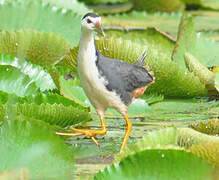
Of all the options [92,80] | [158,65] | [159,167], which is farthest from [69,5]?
[159,167]

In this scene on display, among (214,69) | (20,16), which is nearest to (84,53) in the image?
(214,69)

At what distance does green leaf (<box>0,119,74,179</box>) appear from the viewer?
5.02 feet

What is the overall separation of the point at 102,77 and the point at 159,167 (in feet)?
2.07

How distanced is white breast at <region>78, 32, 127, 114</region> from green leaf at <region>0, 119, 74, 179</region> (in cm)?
47

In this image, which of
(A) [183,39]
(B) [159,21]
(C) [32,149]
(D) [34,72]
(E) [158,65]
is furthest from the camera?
(B) [159,21]

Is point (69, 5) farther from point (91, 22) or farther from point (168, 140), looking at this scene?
point (168, 140)

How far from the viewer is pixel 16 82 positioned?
2.21 m

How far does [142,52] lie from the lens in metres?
2.50

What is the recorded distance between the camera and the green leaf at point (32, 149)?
1.53m

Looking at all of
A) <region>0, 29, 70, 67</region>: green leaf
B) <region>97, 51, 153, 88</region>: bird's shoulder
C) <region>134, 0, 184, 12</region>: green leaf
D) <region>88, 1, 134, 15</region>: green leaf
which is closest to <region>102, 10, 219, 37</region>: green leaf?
<region>134, 0, 184, 12</region>: green leaf

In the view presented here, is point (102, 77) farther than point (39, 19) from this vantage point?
No

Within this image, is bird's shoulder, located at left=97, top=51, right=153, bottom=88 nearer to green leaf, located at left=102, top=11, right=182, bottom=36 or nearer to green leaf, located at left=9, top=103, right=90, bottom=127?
green leaf, located at left=9, top=103, right=90, bottom=127

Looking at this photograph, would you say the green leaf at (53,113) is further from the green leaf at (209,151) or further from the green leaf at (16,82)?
the green leaf at (209,151)

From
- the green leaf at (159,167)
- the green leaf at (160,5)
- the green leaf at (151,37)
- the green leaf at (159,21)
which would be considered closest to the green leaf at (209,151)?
the green leaf at (159,167)
